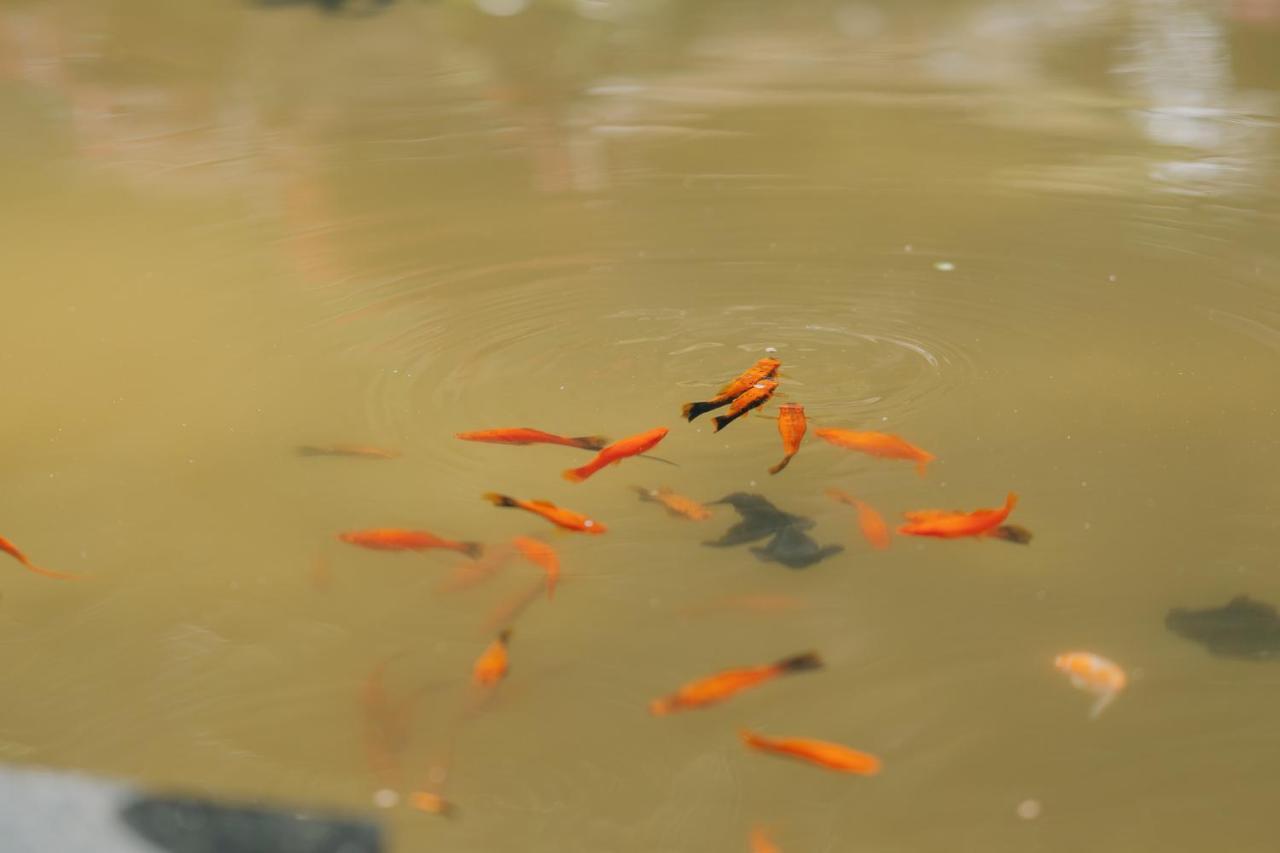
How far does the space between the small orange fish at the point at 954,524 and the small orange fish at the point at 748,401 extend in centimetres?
31

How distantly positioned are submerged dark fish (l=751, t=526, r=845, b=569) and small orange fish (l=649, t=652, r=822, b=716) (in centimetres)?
17

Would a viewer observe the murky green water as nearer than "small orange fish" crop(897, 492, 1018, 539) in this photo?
Yes

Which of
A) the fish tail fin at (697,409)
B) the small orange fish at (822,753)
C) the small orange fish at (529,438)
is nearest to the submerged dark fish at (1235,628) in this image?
the small orange fish at (822,753)

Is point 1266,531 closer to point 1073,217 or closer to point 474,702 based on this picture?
point 474,702

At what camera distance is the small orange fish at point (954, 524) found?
164 centimetres

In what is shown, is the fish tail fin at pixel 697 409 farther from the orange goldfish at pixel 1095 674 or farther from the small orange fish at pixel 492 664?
the orange goldfish at pixel 1095 674

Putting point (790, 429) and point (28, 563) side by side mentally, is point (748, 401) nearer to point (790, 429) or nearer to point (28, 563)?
point (790, 429)

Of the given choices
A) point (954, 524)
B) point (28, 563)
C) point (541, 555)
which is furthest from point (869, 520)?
point (28, 563)

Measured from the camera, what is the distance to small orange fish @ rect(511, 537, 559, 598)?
1.59m

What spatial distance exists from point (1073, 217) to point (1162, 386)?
0.80m

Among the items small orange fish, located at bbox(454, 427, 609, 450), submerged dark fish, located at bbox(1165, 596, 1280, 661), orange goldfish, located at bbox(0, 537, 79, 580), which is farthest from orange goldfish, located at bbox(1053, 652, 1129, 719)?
orange goldfish, located at bbox(0, 537, 79, 580)

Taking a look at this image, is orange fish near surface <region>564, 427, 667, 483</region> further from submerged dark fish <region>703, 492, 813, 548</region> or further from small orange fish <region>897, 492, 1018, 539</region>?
small orange fish <region>897, 492, 1018, 539</region>

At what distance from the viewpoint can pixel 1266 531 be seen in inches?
64.6

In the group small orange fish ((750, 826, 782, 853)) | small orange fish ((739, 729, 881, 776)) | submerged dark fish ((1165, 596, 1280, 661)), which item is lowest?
small orange fish ((750, 826, 782, 853))
